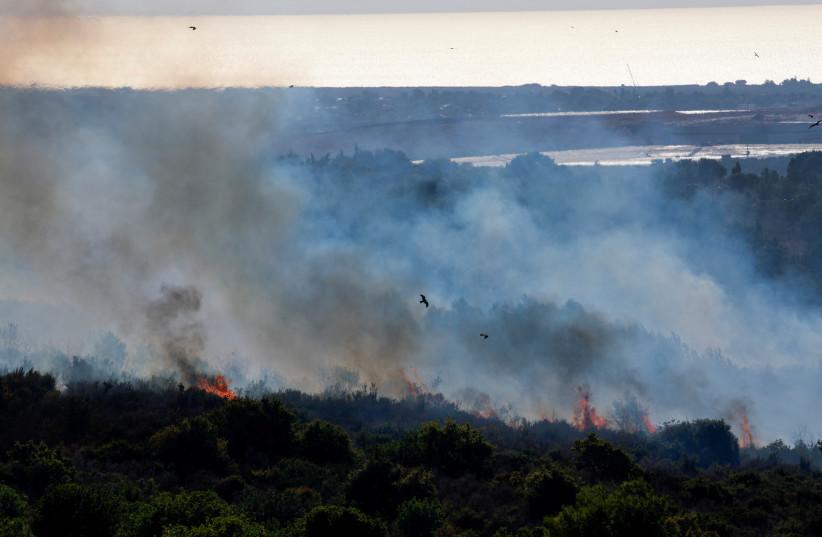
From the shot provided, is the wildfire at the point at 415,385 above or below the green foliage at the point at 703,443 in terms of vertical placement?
above

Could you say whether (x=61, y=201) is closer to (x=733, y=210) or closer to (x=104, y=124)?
(x=104, y=124)

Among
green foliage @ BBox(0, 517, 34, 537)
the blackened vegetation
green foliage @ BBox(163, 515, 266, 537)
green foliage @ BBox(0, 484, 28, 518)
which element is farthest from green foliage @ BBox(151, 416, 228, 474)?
green foliage @ BBox(0, 517, 34, 537)

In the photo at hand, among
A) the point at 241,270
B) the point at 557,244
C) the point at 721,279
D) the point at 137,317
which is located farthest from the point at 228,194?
the point at 721,279

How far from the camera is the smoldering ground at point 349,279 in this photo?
104 m

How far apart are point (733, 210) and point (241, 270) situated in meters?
64.2

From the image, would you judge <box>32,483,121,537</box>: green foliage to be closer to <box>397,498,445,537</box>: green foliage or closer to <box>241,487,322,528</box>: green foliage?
<box>241,487,322,528</box>: green foliage

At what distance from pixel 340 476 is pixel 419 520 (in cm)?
1202

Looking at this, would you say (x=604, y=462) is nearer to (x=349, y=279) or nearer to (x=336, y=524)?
(x=336, y=524)

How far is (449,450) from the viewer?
6569 centimetres

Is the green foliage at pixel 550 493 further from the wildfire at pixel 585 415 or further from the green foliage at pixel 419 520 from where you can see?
the wildfire at pixel 585 415

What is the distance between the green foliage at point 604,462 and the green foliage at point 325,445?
12.3m

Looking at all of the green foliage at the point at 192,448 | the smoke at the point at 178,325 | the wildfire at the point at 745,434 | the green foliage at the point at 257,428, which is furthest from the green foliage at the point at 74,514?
the wildfire at the point at 745,434

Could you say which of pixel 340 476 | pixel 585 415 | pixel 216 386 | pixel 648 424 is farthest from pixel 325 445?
pixel 648 424

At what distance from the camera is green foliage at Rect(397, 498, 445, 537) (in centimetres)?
5128
